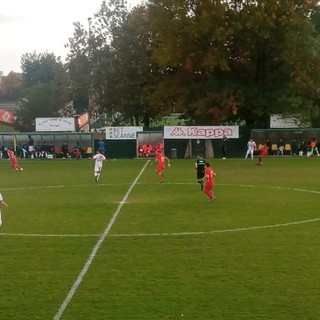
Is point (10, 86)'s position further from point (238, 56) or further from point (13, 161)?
point (13, 161)

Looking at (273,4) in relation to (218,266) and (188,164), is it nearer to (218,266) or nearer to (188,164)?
(188,164)

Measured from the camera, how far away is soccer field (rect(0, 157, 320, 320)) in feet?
38.7

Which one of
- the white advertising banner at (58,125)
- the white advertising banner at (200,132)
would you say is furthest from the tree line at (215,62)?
the white advertising banner at (58,125)

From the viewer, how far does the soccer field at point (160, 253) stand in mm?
11781

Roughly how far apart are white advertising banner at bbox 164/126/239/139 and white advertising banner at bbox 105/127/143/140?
8.64 ft

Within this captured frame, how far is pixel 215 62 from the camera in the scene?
53.8 metres

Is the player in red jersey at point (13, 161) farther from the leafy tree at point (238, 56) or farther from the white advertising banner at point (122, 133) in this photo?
the leafy tree at point (238, 56)

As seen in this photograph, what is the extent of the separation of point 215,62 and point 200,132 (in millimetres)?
6090

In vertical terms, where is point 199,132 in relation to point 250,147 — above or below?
above

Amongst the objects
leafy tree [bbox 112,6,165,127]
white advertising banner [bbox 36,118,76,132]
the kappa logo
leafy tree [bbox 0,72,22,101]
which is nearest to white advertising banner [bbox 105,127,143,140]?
the kappa logo

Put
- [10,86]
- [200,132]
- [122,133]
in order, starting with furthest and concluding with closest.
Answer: [10,86]
[122,133]
[200,132]

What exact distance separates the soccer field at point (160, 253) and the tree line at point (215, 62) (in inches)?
937

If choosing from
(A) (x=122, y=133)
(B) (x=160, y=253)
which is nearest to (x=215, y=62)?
(A) (x=122, y=133)

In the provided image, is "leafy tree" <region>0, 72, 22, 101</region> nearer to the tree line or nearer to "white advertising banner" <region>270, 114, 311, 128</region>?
the tree line
